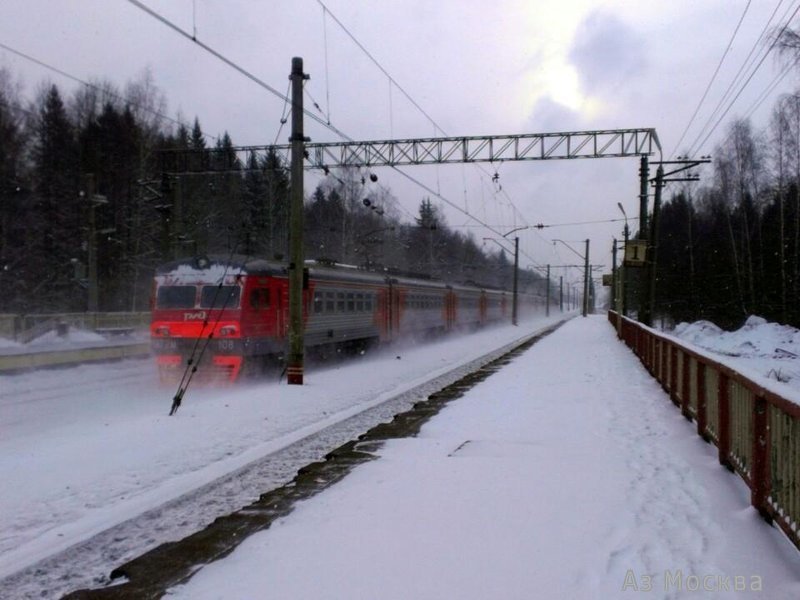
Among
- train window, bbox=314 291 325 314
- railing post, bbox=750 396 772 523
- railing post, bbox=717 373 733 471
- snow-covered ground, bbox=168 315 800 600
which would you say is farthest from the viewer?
train window, bbox=314 291 325 314

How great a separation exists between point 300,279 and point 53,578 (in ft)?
32.7

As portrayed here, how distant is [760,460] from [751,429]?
0.35 m

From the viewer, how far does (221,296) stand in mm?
14344

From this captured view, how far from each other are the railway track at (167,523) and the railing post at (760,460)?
3945 mm

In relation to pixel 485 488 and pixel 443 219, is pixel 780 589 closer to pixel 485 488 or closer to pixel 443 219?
pixel 485 488

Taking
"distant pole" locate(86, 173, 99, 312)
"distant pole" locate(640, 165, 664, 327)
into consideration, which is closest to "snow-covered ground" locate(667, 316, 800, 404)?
"distant pole" locate(640, 165, 664, 327)

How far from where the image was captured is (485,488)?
18.6 feet

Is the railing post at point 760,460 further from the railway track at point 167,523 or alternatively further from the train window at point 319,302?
the train window at point 319,302

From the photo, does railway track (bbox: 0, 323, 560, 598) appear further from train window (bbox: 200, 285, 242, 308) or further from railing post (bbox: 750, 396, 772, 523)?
train window (bbox: 200, 285, 242, 308)

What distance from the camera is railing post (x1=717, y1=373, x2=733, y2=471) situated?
620cm

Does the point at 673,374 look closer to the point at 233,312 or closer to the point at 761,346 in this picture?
the point at 233,312

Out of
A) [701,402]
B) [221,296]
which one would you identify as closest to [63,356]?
[221,296]

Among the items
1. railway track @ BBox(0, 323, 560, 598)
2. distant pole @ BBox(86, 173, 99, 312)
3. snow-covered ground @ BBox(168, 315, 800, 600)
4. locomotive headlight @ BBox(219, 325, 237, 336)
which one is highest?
distant pole @ BBox(86, 173, 99, 312)

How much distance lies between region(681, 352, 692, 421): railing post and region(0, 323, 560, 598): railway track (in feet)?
14.0
